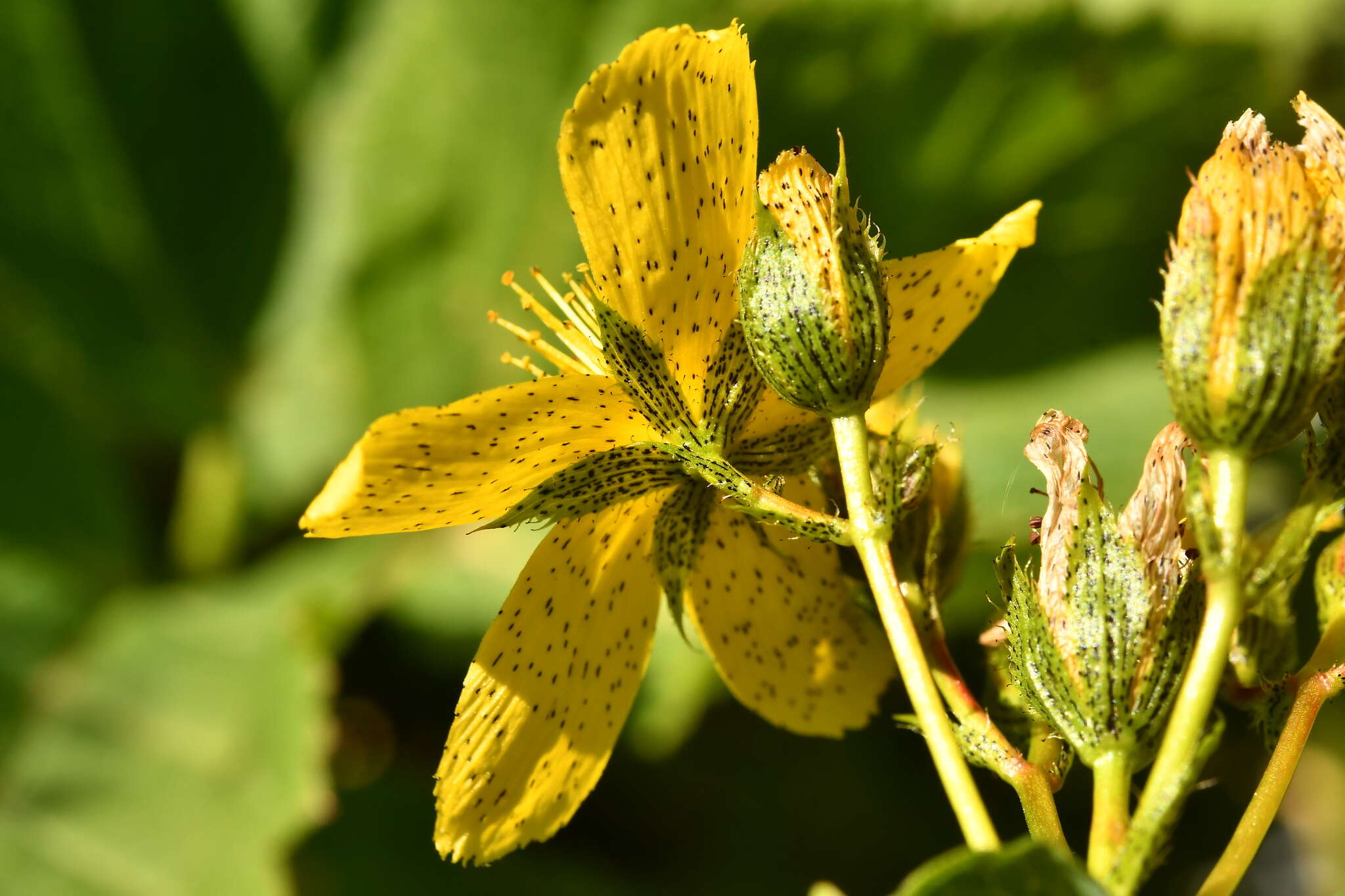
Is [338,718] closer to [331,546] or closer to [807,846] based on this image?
[331,546]

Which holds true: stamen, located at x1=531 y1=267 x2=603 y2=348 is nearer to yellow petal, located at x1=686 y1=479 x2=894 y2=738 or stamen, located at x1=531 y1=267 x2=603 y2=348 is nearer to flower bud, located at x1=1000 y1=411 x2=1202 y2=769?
yellow petal, located at x1=686 y1=479 x2=894 y2=738

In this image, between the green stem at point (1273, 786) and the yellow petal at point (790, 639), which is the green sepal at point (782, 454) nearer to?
the yellow petal at point (790, 639)

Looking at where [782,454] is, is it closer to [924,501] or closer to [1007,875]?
[924,501]

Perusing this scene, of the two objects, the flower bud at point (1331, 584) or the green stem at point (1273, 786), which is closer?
the green stem at point (1273, 786)

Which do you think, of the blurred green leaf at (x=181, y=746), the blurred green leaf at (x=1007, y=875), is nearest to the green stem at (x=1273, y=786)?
the blurred green leaf at (x=1007, y=875)

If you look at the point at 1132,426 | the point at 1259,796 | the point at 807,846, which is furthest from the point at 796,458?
the point at 1132,426

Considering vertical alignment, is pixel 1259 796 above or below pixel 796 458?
below
